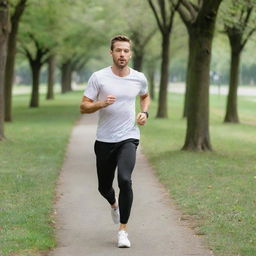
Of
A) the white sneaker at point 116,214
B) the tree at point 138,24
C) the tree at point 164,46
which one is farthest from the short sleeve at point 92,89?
the tree at point 138,24

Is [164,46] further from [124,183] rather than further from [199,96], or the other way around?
[124,183]

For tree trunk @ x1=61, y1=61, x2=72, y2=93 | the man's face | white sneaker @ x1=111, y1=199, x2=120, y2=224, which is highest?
the man's face

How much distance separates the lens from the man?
6.33m

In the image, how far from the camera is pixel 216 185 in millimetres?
10414

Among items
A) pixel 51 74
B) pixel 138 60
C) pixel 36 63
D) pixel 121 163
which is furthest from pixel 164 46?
pixel 121 163

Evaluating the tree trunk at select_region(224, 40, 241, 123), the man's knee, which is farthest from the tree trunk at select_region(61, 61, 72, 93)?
the man's knee

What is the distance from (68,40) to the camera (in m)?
40.0

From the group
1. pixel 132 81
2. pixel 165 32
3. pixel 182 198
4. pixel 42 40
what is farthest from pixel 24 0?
pixel 132 81

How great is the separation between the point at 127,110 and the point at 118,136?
0.28 m

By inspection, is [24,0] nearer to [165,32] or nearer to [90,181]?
[165,32]

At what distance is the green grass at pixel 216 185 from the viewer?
6895mm

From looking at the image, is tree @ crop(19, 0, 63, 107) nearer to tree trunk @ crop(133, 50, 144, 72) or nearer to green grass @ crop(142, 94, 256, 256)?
tree trunk @ crop(133, 50, 144, 72)

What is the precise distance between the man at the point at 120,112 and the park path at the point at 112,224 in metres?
0.34

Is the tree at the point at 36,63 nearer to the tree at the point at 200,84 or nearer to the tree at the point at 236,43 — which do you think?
the tree at the point at 236,43
